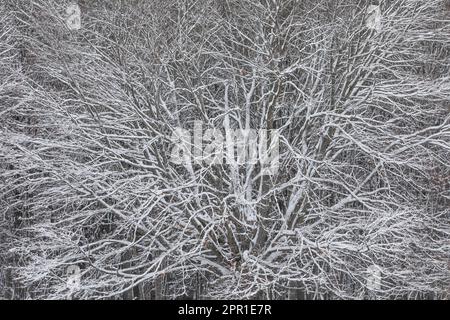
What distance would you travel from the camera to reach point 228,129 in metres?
13.2

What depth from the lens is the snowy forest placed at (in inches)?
495

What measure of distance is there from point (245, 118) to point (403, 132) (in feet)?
10.1

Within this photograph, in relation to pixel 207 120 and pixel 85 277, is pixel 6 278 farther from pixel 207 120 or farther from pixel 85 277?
pixel 207 120

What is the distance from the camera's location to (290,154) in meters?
12.9

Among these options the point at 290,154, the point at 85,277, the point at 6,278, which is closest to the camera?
the point at 290,154

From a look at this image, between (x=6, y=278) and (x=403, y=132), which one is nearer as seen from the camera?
(x=403, y=132)

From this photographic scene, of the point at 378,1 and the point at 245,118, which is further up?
the point at 378,1

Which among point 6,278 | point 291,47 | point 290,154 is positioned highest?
point 291,47

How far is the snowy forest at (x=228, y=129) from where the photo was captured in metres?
12.6

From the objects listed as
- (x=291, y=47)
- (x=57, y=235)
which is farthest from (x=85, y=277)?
(x=291, y=47)

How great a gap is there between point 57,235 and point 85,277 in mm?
1121

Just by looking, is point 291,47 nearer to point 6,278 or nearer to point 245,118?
point 245,118
